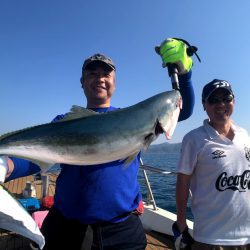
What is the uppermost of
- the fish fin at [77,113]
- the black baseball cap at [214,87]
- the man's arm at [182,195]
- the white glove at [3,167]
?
the black baseball cap at [214,87]

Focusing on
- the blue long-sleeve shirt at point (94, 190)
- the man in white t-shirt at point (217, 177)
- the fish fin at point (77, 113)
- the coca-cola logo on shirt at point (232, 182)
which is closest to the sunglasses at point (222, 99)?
the man in white t-shirt at point (217, 177)

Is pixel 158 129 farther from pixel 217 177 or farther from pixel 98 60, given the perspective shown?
pixel 217 177

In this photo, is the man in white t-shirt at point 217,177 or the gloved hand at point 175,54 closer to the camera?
the gloved hand at point 175,54

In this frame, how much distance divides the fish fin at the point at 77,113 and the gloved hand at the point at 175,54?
1.22m

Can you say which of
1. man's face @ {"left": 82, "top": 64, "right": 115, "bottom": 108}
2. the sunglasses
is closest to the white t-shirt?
the sunglasses

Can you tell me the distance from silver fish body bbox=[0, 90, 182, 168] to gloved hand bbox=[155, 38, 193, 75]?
37.2 inches

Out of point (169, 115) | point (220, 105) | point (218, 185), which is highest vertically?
point (220, 105)

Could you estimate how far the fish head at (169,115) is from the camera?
268 centimetres

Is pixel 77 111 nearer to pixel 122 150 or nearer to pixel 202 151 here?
pixel 122 150

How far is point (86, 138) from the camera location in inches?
97.1

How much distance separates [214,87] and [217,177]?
117cm

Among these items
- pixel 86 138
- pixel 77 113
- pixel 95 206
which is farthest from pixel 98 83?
pixel 95 206

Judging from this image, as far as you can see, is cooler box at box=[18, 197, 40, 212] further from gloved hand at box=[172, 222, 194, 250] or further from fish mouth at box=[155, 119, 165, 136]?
fish mouth at box=[155, 119, 165, 136]

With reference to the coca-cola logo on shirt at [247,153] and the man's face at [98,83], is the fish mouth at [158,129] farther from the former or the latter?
the coca-cola logo on shirt at [247,153]
